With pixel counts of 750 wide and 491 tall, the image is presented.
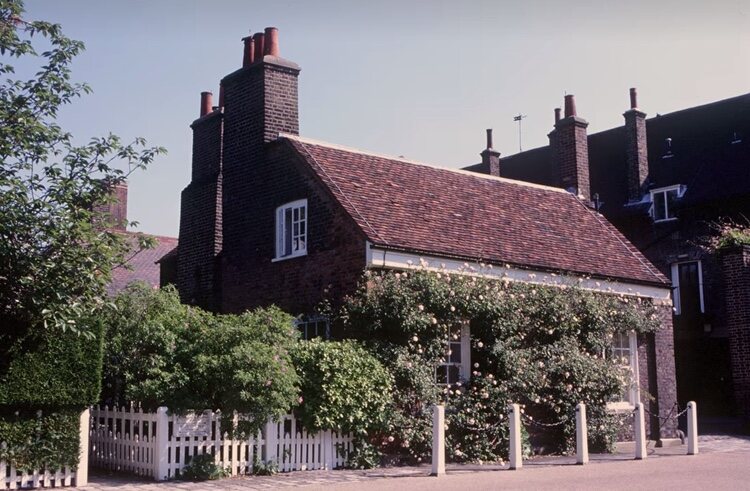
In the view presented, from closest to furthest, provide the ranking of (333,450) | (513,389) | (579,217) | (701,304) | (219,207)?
(333,450) → (513,389) → (219,207) → (579,217) → (701,304)

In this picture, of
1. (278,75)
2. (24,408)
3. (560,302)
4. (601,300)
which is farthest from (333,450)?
(278,75)

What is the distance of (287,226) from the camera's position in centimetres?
1809

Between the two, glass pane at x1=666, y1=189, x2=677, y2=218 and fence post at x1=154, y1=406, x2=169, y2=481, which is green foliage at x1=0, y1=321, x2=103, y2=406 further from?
glass pane at x1=666, y1=189, x2=677, y2=218

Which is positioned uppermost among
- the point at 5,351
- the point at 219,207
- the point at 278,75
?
the point at 278,75

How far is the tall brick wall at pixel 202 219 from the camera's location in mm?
20828

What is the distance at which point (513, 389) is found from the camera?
16094mm

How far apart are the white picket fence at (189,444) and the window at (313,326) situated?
2939 millimetres

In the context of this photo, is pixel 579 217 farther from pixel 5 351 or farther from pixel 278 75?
pixel 5 351

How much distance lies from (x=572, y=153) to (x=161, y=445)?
16.8 meters

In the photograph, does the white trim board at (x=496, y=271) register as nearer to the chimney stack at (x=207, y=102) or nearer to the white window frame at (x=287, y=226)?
the white window frame at (x=287, y=226)

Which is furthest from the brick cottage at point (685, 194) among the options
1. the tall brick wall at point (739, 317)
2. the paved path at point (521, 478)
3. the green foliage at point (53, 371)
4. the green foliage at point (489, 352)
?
the green foliage at point (53, 371)

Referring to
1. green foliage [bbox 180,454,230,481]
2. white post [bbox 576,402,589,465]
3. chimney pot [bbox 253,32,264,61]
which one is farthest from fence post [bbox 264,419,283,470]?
chimney pot [bbox 253,32,264,61]

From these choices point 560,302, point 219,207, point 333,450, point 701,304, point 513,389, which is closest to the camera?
point 333,450

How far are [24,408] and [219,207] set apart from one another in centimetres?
1053
